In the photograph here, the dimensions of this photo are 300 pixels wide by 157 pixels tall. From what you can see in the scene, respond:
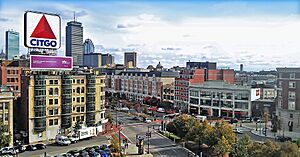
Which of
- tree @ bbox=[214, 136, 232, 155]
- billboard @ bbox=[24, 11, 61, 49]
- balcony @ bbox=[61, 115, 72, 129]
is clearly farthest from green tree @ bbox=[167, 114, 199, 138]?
billboard @ bbox=[24, 11, 61, 49]

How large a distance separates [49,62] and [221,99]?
426 inches

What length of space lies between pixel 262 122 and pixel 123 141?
339 inches

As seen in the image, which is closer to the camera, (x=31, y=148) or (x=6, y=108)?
(x=31, y=148)

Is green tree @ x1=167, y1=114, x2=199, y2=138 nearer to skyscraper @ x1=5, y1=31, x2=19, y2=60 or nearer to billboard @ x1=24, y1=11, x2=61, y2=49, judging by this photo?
billboard @ x1=24, y1=11, x2=61, y2=49

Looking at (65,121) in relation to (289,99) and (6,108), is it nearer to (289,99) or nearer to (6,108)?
(6,108)

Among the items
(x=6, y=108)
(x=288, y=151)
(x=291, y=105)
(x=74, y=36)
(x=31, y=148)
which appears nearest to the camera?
(x=288, y=151)

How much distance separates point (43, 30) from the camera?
10953mm

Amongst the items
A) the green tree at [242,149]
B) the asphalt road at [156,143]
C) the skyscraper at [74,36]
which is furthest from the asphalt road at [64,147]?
the skyscraper at [74,36]

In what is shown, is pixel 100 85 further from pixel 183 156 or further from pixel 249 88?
pixel 249 88

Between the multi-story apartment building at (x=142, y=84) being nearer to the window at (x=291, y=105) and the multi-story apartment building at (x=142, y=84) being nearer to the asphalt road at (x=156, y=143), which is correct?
the asphalt road at (x=156, y=143)

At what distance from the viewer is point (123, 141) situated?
11992 millimetres

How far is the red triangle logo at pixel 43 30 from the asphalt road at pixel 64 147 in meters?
3.91

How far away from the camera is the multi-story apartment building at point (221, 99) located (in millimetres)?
18177

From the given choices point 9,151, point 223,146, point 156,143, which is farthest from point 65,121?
point 223,146
